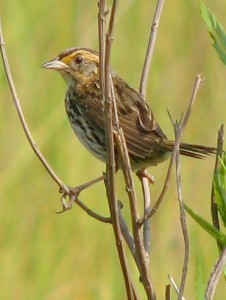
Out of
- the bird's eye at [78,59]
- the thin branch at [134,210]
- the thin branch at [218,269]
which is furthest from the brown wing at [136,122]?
the thin branch at [218,269]

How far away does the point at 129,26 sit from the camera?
6180mm

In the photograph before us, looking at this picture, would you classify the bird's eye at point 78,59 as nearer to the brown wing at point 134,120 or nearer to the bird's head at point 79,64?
the bird's head at point 79,64

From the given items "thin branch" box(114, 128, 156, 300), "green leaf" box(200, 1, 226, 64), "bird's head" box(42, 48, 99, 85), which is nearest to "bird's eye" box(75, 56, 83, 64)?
"bird's head" box(42, 48, 99, 85)

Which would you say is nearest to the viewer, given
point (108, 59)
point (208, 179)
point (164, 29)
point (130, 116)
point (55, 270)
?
point (108, 59)

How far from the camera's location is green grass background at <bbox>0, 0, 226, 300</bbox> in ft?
17.3

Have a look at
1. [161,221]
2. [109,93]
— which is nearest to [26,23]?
[161,221]

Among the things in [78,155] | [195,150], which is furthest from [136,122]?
[78,155]

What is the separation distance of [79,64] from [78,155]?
118 centimetres

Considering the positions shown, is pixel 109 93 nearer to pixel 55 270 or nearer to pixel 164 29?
pixel 55 270

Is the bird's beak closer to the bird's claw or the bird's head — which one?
the bird's head

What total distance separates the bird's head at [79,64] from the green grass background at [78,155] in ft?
3.01

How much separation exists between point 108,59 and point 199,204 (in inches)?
126

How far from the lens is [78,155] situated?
5.68m

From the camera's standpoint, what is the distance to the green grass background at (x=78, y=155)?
528cm
